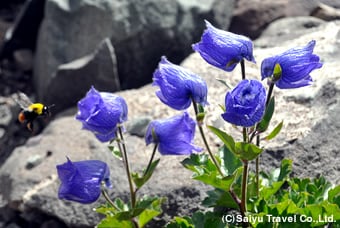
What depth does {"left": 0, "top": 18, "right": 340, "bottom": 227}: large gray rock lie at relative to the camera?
12.5 ft

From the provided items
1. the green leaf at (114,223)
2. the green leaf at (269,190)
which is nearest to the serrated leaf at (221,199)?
the green leaf at (269,190)

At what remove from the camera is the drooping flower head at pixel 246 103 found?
2596 mm

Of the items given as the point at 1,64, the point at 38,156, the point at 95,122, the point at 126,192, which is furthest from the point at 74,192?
the point at 1,64

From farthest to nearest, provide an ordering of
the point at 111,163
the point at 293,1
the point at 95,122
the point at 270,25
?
the point at 293,1 → the point at 270,25 → the point at 111,163 → the point at 95,122

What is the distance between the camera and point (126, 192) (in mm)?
3977

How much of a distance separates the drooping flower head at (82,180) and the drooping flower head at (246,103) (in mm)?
561

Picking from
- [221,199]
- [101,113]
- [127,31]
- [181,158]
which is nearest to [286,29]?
[127,31]

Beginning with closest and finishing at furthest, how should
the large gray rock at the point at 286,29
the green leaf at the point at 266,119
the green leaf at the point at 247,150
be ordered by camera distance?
the green leaf at the point at 247,150 < the green leaf at the point at 266,119 < the large gray rock at the point at 286,29

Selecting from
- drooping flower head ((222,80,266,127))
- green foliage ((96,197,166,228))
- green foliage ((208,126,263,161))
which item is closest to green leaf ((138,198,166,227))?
green foliage ((96,197,166,228))

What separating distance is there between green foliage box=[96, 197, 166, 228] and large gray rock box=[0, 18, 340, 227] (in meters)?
0.76

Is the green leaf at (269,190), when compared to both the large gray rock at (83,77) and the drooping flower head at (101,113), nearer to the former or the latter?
the drooping flower head at (101,113)

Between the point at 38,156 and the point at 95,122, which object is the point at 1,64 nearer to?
the point at 38,156

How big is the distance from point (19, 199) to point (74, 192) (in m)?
1.59

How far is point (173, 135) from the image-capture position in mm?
2826
